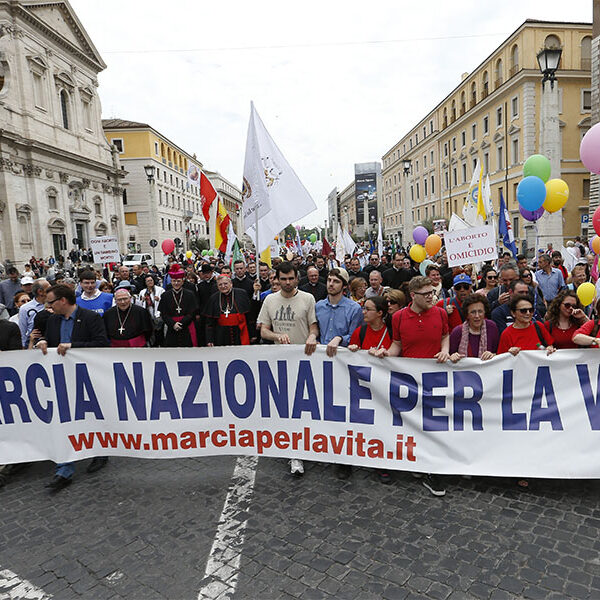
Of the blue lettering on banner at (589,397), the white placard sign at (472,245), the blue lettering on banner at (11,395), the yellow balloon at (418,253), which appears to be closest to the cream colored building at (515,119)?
the yellow balloon at (418,253)

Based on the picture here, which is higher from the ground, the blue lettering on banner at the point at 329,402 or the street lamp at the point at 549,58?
the street lamp at the point at 549,58

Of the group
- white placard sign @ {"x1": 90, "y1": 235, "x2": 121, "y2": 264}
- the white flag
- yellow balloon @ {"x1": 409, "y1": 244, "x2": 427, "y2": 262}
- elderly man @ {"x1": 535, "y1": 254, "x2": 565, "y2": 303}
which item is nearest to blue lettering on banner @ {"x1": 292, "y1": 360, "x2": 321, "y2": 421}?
the white flag

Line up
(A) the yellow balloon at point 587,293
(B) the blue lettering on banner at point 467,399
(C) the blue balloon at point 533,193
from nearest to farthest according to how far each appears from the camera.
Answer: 1. (B) the blue lettering on banner at point 467,399
2. (A) the yellow balloon at point 587,293
3. (C) the blue balloon at point 533,193

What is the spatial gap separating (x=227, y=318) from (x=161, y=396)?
200 cm

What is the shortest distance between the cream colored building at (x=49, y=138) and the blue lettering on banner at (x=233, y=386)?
110ft

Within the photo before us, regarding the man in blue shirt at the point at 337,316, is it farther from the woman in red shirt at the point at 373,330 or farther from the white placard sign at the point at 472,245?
the white placard sign at the point at 472,245

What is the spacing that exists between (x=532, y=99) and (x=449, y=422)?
3953 cm

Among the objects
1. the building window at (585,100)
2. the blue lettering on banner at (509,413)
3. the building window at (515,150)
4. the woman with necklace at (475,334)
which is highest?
the building window at (585,100)

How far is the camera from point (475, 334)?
4.12 m

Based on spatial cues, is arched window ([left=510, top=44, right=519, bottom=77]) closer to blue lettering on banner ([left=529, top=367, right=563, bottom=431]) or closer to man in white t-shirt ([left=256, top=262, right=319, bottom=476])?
man in white t-shirt ([left=256, top=262, right=319, bottom=476])

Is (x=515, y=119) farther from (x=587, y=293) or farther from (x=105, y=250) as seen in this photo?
(x=587, y=293)

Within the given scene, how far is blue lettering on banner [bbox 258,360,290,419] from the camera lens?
13.4ft

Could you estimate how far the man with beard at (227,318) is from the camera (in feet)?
19.8

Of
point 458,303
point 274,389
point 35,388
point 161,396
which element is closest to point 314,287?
point 458,303
